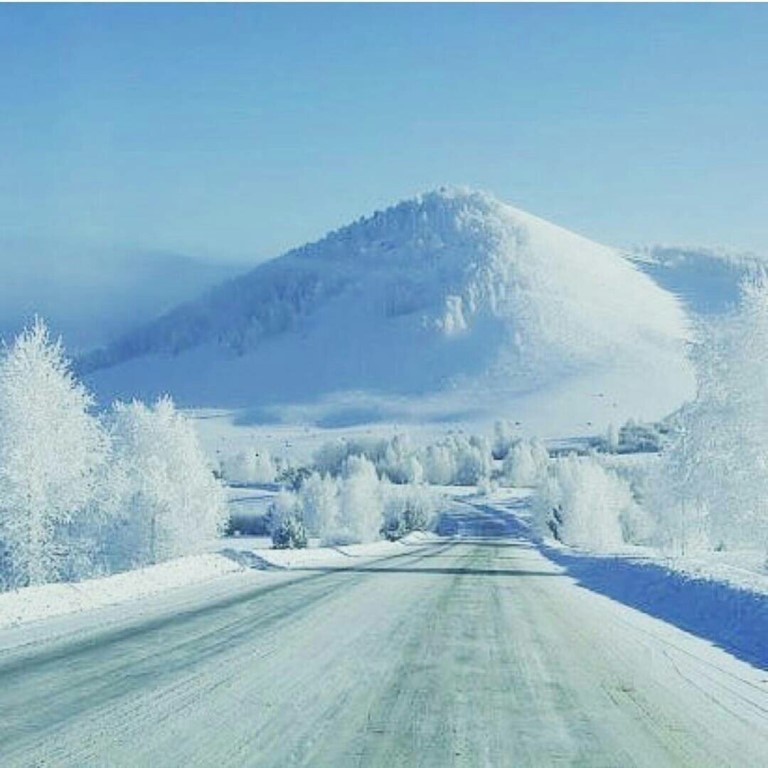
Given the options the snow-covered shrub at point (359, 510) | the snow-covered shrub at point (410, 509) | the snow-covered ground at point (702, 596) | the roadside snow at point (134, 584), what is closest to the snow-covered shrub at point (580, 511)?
the snow-covered shrub at point (410, 509)

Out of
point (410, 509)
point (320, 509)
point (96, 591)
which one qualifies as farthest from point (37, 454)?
point (410, 509)

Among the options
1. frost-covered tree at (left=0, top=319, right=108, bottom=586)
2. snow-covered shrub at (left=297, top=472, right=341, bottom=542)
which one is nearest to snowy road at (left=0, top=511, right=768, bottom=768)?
frost-covered tree at (left=0, top=319, right=108, bottom=586)

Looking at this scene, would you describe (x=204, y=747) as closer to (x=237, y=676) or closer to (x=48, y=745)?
(x=48, y=745)

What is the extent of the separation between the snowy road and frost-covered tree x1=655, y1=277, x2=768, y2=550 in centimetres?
1918

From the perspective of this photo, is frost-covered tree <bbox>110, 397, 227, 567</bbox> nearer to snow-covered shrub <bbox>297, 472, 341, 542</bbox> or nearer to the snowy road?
the snowy road

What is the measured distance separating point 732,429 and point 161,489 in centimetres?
3903

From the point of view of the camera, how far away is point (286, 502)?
566 feet

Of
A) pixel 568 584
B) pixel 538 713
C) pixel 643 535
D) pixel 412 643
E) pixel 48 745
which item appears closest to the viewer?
pixel 48 745

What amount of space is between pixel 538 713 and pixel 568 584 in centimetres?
2864

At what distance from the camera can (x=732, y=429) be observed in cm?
4356

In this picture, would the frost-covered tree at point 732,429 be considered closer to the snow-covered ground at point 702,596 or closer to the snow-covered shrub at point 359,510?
the snow-covered ground at point 702,596

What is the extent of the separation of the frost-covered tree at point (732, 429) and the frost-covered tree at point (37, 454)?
2555 centimetres

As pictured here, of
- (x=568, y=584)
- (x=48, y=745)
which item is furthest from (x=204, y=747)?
(x=568, y=584)

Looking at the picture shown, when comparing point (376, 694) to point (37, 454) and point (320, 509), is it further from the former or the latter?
point (320, 509)
